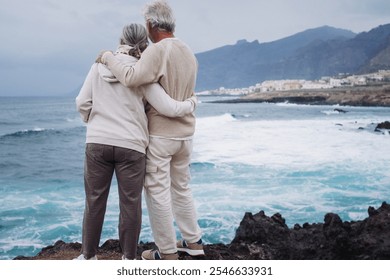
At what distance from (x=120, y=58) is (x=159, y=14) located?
0.30m

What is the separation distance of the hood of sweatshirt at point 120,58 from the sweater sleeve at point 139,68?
0.09ft

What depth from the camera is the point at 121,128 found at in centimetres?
217

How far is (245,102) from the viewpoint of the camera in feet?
150

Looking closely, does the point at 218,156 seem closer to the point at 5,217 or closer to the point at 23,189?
the point at 23,189

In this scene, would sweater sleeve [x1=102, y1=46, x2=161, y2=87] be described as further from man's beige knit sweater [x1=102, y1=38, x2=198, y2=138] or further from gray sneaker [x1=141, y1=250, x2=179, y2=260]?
gray sneaker [x1=141, y1=250, x2=179, y2=260]

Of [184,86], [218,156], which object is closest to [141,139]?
[184,86]

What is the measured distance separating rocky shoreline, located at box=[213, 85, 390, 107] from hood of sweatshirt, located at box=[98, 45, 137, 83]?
15.9 m

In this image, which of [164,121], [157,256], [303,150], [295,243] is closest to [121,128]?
[164,121]

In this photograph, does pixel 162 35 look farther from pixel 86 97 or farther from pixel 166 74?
pixel 86 97

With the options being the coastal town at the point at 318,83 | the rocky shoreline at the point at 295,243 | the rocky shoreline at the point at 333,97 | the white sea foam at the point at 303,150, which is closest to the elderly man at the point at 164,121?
the rocky shoreline at the point at 295,243

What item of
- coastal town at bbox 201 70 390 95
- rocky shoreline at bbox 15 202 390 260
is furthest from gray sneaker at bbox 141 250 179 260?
coastal town at bbox 201 70 390 95

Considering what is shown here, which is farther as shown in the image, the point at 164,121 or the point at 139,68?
the point at 164,121

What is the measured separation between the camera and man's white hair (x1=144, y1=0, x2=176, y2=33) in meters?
2.25

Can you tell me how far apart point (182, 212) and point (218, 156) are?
24.5 feet
